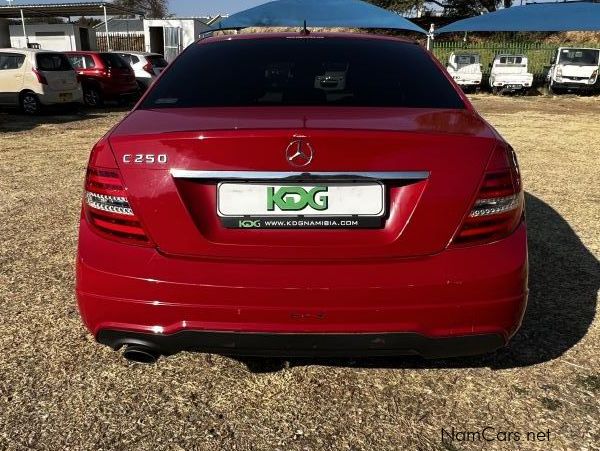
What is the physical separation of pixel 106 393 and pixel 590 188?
18.9 feet

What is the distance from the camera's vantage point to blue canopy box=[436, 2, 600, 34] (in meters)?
21.9

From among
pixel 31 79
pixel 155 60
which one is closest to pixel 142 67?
pixel 155 60

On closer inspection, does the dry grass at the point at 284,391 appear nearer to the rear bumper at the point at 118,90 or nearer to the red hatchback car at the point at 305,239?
the red hatchback car at the point at 305,239

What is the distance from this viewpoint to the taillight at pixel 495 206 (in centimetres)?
197

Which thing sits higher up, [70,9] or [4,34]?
[70,9]

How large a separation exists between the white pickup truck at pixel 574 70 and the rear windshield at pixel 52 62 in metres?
18.1

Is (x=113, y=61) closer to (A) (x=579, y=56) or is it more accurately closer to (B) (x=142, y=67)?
(B) (x=142, y=67)

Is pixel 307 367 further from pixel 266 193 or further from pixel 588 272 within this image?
pixel 588 272

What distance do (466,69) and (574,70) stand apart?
4064 millimetres

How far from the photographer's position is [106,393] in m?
2.43

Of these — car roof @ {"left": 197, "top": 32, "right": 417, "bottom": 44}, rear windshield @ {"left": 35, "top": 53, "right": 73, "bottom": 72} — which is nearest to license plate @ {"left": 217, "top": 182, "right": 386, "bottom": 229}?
car roof @ {"left": 197, "top": 32, "right": 417, "bottom": 44}

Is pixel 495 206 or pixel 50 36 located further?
pixel 50 36

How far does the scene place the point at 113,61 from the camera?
15547 mm

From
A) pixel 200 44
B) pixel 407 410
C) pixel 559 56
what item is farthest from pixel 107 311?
pixel 559 56
